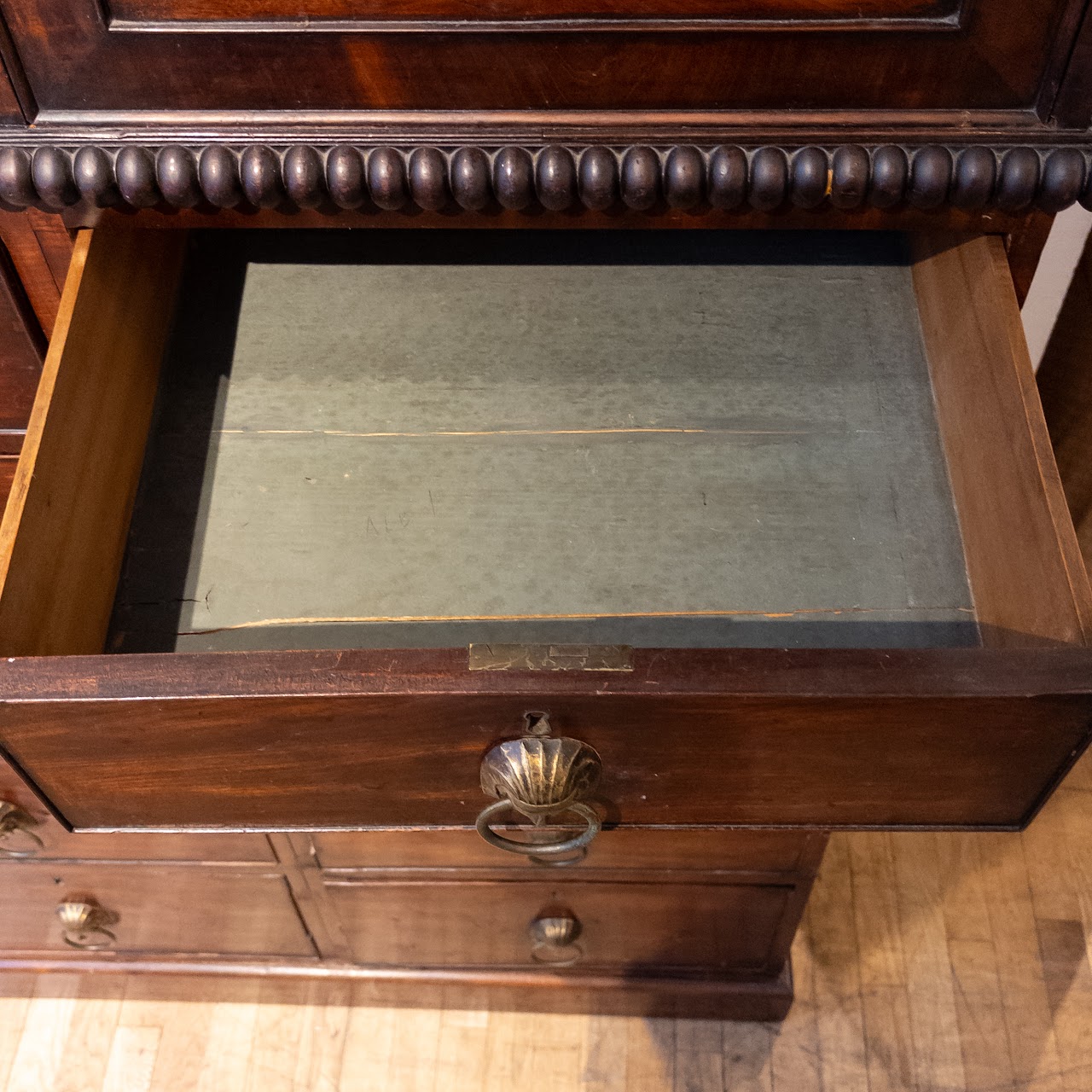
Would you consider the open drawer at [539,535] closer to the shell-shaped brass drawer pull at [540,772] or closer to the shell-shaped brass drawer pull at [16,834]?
the shell-shaped brass drawer pull at [540,772]

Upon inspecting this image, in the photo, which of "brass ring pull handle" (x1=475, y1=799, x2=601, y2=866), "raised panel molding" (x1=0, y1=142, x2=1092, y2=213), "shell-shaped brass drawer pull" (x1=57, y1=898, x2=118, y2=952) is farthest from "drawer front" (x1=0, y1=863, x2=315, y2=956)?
"raised panel molding" (x1=0, y1=142, x2=1092, y2=213)

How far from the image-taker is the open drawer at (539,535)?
0.55 m

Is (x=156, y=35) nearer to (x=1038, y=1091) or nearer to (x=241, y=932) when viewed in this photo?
(x=241, y=932)

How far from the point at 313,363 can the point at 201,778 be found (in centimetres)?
A: 32

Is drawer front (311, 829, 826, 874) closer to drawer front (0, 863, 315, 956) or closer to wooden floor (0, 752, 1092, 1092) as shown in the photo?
drawer front (0, 863, 315, 956)

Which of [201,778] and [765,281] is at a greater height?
[765,281]

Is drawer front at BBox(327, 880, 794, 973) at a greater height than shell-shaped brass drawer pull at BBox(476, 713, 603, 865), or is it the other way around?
drawer front at BBox(327, 880, 794, 973)

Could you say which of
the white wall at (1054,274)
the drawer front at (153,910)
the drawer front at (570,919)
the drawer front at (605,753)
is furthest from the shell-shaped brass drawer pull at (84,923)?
the white wall at (1054,274)

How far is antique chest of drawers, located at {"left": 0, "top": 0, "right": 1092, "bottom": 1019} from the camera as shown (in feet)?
1.88

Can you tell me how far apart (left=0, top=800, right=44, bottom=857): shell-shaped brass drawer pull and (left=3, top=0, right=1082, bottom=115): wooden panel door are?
44cm

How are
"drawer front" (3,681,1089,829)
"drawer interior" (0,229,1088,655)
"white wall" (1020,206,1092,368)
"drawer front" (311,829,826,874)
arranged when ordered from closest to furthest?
1. "drawer front" (3,681,1089,829)
2. "drawer interior" (0,229,1088,655)
3. "drawer front" (311,829,826,874)
4. "white wall" (1020,206,1092,368)

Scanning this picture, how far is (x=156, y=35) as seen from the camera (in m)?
0.61

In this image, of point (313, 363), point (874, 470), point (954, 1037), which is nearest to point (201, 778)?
point (313, 363)

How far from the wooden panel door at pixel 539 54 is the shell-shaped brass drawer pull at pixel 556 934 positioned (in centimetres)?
60
